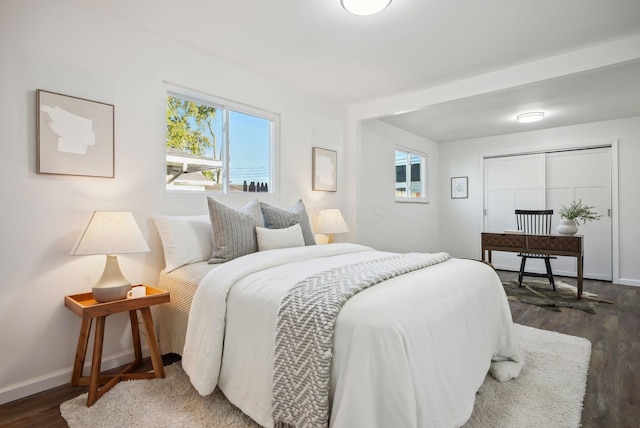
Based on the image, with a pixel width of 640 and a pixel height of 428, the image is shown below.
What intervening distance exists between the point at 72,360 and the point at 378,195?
12.6 feet

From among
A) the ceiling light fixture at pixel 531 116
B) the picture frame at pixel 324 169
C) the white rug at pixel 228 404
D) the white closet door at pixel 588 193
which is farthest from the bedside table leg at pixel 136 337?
the white closet door at pixel 588 193

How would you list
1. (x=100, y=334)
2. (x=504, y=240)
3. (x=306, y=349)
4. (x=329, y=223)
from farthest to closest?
(x=504, y=240), (x=329, y=223), (x=100, y=334), (x=306, y=349)

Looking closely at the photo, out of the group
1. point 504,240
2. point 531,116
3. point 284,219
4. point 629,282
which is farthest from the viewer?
point 629,282

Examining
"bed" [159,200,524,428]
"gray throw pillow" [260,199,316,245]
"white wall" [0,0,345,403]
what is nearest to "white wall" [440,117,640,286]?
"bed" [159,200,524,428]

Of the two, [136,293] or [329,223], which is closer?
[136,293]

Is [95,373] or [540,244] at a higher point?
[540,244]

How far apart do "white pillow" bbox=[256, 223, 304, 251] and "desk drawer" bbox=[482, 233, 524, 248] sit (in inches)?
115

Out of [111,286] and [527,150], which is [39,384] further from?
[527,150]

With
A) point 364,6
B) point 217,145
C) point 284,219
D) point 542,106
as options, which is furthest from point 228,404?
point 542,106

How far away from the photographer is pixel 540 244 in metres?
4.06

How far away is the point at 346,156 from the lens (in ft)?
14.1

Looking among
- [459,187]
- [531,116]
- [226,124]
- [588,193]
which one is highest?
[531,116]

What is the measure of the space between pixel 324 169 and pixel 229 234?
186 cm

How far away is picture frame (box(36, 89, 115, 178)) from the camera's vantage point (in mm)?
1985
